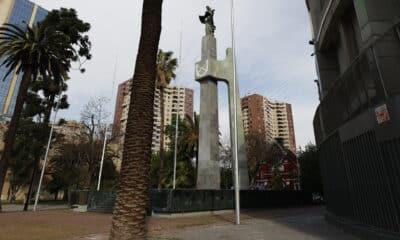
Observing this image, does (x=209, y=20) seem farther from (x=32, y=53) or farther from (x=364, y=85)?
(x=364, y=85)

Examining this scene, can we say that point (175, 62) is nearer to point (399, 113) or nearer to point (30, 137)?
point (30, 137)

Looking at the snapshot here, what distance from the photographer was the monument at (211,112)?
24.1m

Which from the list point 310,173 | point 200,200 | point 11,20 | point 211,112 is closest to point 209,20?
point 211,112

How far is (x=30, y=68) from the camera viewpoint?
2283 cm

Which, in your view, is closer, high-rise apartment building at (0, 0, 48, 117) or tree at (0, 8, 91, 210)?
tree at (0, 8, 91, 210)

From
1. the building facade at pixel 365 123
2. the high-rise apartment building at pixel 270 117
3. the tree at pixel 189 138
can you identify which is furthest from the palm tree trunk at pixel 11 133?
the high-rise apartment building at pixel 270 117

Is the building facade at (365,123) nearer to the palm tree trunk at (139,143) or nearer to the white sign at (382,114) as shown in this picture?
the white sign at (382,114)

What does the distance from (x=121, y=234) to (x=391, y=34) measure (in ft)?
26.7

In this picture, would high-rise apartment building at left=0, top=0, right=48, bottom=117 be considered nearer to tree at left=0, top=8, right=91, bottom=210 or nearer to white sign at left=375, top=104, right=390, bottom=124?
tree at left=0, top=8, right=91, bottom=210

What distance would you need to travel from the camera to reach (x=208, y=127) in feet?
82.4

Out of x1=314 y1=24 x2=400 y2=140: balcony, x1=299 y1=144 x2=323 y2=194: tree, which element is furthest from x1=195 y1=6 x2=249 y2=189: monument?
x1=314 y1=24 x2=400 y2=140: balcony

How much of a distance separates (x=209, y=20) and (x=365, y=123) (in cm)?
2402

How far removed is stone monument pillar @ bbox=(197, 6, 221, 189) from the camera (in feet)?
78.6

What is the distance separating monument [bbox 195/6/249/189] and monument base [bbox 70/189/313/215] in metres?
2.20
